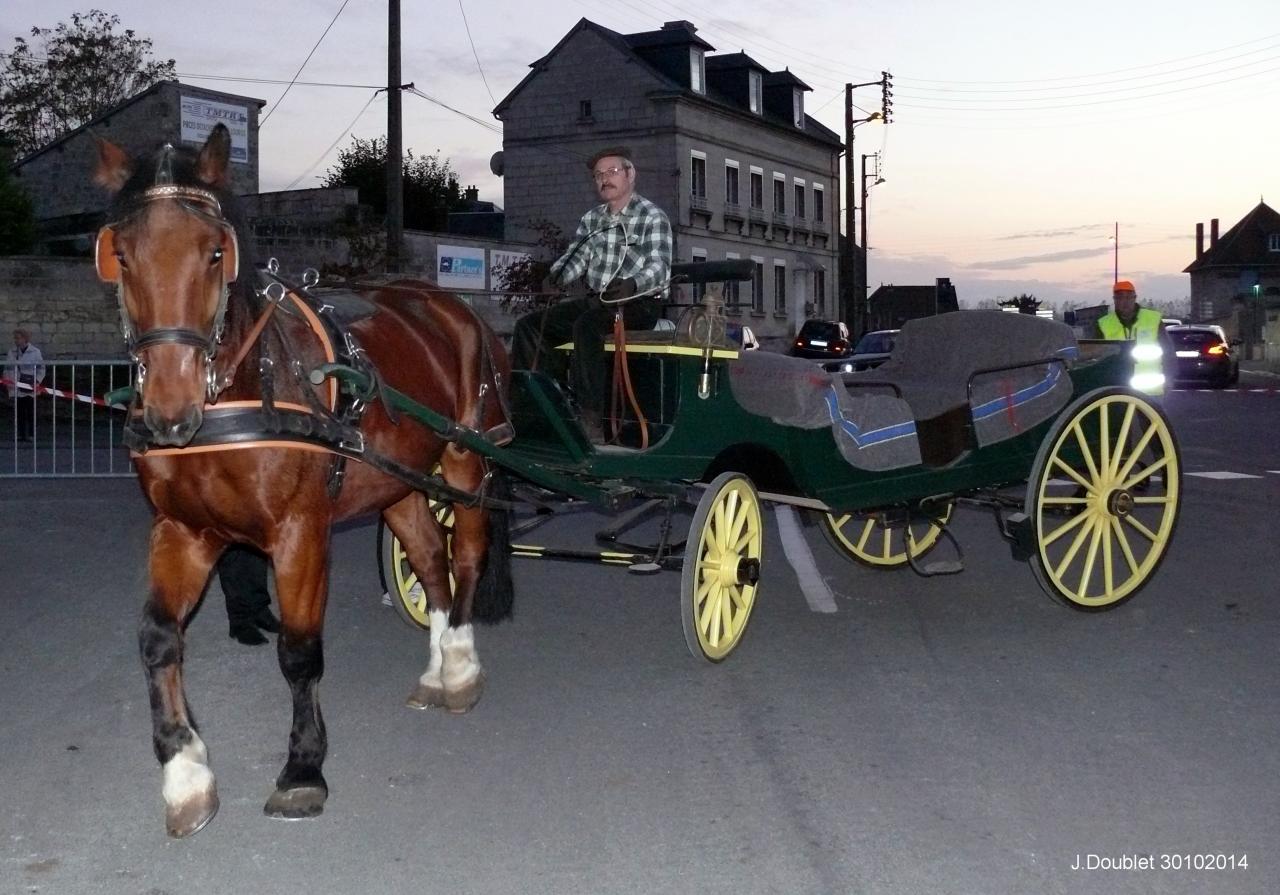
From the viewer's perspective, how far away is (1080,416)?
27.5 ft

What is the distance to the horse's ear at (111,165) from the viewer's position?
4.81 m

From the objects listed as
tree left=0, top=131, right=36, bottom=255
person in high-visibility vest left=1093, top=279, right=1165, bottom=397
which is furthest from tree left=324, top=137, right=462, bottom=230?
person in high-visibility vest left=1093, top=279, right=1165, bottom=397

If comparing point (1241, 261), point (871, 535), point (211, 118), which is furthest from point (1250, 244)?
point (871, 535)

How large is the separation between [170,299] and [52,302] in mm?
25627

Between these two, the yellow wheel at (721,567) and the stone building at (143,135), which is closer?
the yellow wheel at (721,567)

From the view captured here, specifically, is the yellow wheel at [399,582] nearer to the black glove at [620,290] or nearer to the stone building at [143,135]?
the black glove at [620,290]

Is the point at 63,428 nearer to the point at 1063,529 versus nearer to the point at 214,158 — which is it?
the point at 1063,529

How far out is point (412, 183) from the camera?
57.3 m

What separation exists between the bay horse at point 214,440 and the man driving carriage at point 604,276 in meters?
1.35

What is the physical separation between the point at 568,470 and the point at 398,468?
1.60 meters

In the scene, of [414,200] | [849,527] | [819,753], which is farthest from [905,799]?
[414,200]

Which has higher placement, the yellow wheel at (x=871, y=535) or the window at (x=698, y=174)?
the window at (x=698, y=174)

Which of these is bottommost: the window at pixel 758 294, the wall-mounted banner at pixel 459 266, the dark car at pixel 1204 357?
the dark car at pixel 1204 357

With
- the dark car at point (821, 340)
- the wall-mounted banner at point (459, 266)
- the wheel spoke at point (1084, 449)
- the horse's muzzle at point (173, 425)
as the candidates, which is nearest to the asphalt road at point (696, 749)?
the wheel spoke at point (1084, 449)
